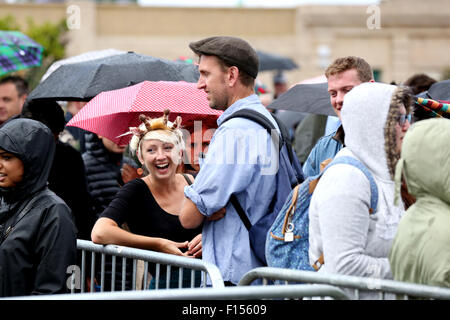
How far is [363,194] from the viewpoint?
3508mm

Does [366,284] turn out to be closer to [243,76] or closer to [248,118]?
[248,118]

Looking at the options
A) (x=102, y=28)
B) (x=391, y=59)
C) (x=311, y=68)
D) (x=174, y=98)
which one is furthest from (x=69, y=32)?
(x=174, y=98)

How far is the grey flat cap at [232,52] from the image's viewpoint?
180 inches

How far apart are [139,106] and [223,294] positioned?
2.86m

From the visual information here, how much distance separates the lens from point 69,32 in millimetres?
39438

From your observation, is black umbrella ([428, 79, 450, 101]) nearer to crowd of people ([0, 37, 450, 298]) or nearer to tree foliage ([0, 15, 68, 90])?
crowd of people ([0, 37, 450, 298])

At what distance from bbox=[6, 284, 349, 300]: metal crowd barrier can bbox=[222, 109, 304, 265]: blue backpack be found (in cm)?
99

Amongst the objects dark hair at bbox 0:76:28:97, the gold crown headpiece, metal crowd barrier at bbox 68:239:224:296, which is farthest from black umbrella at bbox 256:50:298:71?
metal crowd barrier at bbox 68:239:224:296

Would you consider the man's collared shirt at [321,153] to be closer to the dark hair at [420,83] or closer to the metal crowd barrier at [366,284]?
the metal crowd barrier at [366,284]

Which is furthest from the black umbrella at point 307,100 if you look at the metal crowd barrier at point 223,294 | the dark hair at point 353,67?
the metal crowd barrier at point 223,294

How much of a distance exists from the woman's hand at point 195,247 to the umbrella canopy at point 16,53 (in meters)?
4.89

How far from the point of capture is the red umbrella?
5.94 meters

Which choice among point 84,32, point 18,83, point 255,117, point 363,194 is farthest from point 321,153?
point 84,32

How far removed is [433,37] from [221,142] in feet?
130
